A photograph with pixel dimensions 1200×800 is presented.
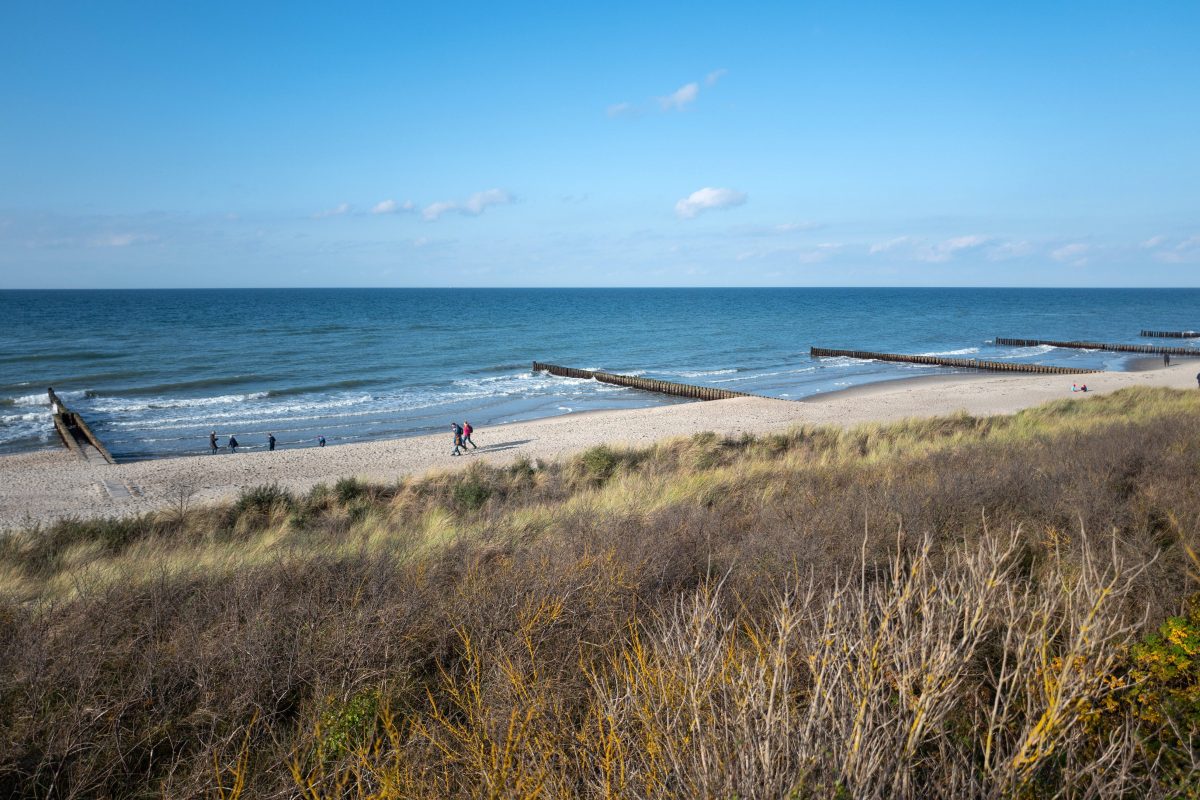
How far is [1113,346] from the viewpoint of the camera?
6019 centimetres

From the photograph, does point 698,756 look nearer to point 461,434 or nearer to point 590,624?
point 590,624

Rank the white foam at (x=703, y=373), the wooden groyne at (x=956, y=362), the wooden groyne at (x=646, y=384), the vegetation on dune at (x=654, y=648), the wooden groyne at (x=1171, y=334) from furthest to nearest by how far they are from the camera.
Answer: the wooden groyne at (x=1171, y=334) < the white foam at (x=703, y=373) < the wooden groyne at (x=956, y=362) < the wooden groyne at (x=646, y=384) < the vegetation on dune at (x=654, y=648)

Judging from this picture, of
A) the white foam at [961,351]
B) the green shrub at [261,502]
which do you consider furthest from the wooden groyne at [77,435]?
the white foam at [961,351]

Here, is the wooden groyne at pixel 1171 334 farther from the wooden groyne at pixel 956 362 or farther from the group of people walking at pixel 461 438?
the group of people walking at pixel 461 438

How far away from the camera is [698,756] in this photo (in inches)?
121

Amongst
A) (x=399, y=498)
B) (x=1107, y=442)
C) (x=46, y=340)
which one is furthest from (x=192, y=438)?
(x=46, y=340)

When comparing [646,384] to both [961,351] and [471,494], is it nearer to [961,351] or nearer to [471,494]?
[471,494]

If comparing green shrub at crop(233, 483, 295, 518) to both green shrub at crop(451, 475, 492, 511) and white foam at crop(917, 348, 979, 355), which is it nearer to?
green shrub at crop(451, 475, 492, 511)

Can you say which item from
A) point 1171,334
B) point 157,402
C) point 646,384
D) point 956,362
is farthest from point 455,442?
point 1171,334

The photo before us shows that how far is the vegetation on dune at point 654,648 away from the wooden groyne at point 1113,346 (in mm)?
57957

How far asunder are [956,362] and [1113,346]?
61.1 ft

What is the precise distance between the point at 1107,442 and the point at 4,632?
46.5ft

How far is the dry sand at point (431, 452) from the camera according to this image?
19.9 metres

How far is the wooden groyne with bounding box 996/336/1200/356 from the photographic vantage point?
5678 centimetres
